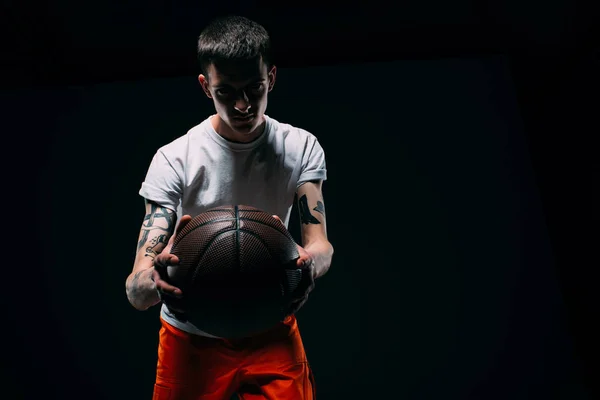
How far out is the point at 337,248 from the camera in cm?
317

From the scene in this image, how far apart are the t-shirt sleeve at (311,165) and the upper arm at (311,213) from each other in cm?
2

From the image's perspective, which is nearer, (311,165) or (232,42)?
(232,42)

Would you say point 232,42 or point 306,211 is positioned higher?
point 232,42

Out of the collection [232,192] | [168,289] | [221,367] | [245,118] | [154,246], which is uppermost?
[245,118]

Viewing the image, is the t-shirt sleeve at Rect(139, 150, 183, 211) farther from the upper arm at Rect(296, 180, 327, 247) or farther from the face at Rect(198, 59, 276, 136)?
the upper arm at Rect(296, 180, 327, 247)

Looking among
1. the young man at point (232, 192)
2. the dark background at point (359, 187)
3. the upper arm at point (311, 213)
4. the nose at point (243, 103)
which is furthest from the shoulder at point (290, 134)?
the dark background at point (359, 187)

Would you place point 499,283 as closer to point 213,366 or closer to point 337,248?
point 337,248

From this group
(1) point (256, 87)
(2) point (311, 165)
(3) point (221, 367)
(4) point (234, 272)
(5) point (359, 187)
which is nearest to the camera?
(4) point (234, 272)

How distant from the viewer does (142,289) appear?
1.47 meters

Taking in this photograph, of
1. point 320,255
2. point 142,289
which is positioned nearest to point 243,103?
point 320,255

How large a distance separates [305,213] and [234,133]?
389 mm

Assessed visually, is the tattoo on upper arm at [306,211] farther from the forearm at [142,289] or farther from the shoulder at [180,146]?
the forearm at [142,289]

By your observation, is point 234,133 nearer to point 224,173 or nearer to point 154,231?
point 224,173

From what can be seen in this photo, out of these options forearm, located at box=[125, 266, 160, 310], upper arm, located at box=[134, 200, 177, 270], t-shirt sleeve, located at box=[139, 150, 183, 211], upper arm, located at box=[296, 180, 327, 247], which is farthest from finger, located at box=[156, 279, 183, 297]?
upper arm, located at box=[296, 180, 327, 247]
